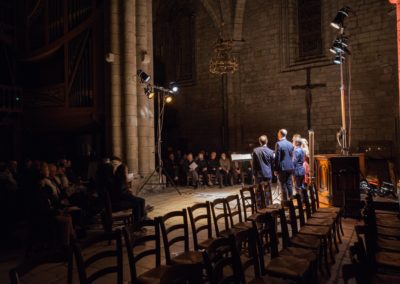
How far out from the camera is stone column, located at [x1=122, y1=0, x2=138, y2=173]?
8398 mm

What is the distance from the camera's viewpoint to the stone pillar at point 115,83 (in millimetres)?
8375

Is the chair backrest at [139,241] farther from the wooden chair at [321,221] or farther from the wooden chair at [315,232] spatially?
the wooden chair at [321,221]

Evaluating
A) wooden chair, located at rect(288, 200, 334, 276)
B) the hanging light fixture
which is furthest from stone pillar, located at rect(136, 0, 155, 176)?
wooden chair, located at rect(288, 200, 334, 276)

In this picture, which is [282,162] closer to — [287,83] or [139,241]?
[139,241]

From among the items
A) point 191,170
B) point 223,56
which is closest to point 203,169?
point 191,170

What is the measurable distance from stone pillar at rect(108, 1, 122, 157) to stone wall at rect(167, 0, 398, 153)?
6.49 metres

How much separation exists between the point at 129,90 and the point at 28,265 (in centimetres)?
674

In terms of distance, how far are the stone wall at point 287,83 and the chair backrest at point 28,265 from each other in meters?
11.3

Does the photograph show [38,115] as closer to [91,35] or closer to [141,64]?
[91,35]

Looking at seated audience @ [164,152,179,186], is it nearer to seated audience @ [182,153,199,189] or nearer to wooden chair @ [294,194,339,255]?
seated audience @ [182,153,199,189]

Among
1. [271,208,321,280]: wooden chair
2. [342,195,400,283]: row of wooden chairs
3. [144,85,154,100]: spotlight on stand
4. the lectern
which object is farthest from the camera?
[144,85,154,100]: spotlight on stand

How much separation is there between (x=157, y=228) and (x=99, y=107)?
604 centimetres

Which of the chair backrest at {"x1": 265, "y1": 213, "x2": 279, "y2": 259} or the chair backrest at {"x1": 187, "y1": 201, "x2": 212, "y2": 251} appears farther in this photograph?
the chair backrest at {"x1": 187, "y1": 201, "x2": 212, "y2": 251}

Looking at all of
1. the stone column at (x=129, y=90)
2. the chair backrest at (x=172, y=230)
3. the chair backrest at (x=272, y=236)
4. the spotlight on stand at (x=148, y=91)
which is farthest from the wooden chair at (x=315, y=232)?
the spotlight on stand at (x=148, y=91)
